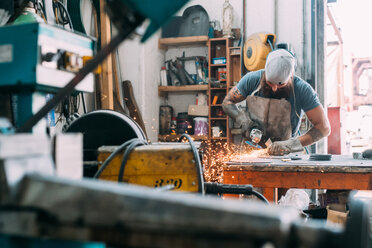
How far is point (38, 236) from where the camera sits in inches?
25.5

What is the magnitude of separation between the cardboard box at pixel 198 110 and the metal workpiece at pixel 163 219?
15.7ft

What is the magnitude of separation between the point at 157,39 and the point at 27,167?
16.9 ft

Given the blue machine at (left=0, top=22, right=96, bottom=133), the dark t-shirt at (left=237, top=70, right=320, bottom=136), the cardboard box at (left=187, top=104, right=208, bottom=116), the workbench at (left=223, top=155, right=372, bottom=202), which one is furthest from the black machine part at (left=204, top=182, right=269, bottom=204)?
the cardboard box at (left=187, top=104, right=208, bottom=116)

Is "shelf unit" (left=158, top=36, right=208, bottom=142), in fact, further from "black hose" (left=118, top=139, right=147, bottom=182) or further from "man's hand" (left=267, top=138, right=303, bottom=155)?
"black hose" (left=118, top=139, right=147, bottom=182)

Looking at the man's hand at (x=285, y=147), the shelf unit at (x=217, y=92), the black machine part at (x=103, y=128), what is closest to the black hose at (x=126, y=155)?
the black machine part at (x=103, y=128)

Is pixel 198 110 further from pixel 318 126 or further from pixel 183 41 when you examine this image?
pixel 318 126

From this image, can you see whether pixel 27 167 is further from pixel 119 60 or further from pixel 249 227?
pixel 119 60

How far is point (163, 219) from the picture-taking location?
577 millimetres

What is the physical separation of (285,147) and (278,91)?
0.67 meters

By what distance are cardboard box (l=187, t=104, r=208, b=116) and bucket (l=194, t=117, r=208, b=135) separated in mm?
85

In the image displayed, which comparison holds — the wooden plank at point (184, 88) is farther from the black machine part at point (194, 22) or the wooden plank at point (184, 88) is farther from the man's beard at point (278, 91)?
the man's beard at point (278, 91)

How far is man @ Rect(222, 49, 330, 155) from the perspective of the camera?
3.79m

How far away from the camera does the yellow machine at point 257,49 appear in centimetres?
477

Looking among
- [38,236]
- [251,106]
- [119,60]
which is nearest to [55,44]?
[38,236]
